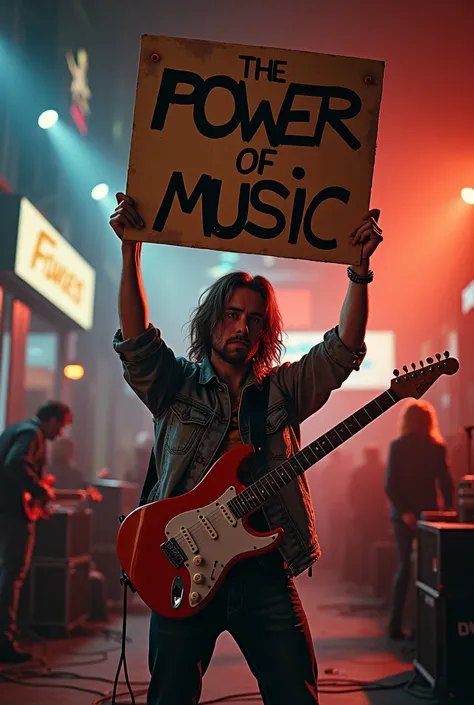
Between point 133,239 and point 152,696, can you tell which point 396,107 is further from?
point 152,696

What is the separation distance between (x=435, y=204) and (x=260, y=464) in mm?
9427

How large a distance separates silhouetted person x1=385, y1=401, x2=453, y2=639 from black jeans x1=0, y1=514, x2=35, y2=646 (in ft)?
9.86

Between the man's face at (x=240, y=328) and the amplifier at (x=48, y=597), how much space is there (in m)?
4.75

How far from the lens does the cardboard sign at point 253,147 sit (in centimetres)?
245

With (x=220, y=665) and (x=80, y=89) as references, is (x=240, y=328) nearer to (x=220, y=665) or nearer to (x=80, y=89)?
(x=220, y=665)

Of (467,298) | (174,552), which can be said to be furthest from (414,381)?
(467,298)

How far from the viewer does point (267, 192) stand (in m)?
2.48

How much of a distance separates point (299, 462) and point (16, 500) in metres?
3.94

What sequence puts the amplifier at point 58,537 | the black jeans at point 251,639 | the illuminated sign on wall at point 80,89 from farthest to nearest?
the illuminated sign on wall at point 80,89
the amplifier at point 58,537
the black jeans at point 251,639

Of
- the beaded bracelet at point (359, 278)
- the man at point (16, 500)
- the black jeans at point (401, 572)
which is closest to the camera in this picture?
the beaded bracelet at point (359, 278)

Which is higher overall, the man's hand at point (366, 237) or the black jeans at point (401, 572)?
the man's hand at point (366, 237)

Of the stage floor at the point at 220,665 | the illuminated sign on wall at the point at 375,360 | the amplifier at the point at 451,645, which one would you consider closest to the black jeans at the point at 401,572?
the stage floor at the point at 220,665

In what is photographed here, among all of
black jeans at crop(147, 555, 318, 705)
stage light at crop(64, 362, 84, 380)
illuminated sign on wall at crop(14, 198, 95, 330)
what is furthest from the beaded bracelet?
stage light at crop(64, 362, 84, 380)

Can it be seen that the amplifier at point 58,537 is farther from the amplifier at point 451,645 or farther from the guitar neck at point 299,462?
the guitar neck at point 299,462
